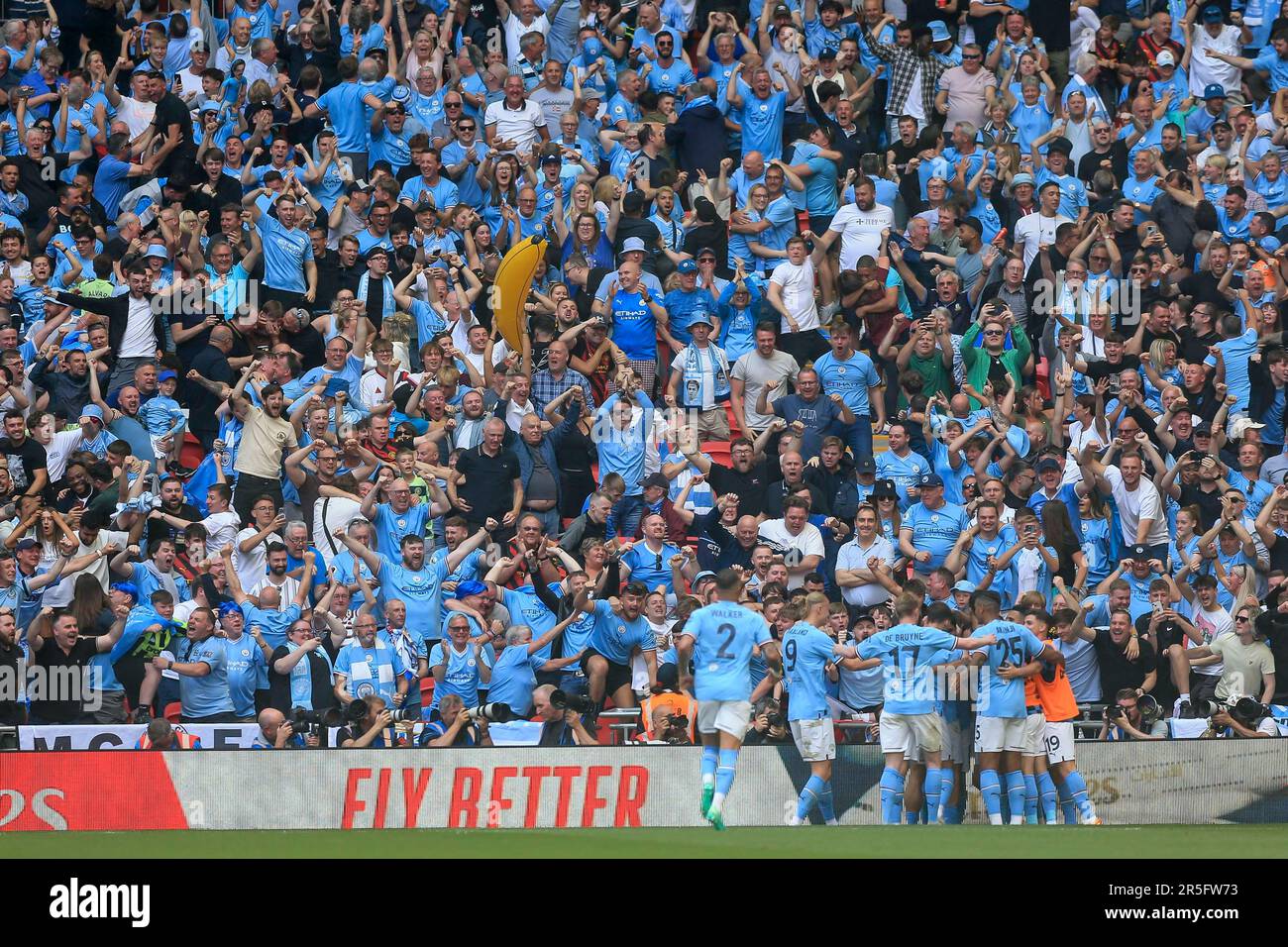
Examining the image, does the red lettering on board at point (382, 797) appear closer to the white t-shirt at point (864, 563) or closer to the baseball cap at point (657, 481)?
the baseball cap at point (657, 481)

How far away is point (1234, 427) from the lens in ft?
61.6

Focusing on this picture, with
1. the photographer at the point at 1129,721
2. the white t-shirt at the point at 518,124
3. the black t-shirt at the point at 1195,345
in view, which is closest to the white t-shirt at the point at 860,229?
the black t-shirt at the point at 1195,345

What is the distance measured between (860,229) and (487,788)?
318 inches

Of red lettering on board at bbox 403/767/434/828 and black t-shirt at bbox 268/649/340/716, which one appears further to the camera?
black t-shirt at bbox 268/649/340/716

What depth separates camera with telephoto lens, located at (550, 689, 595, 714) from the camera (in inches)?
627

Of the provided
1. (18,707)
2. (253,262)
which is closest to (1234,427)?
(253,262)

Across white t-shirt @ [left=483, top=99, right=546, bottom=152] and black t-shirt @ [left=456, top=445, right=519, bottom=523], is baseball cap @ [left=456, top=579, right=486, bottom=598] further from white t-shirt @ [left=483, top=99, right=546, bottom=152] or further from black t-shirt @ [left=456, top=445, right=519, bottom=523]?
white t-shirt @ [left=483, top=99, right=546, bottom=152]

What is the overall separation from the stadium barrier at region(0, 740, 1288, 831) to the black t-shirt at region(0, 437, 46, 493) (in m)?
4.31

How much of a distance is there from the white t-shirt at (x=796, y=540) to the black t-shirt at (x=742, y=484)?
53cm

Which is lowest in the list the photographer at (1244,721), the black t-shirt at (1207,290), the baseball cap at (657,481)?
the photographer at (1244,721)

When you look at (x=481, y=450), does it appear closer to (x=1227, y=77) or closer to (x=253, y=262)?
(x=253, y=262)

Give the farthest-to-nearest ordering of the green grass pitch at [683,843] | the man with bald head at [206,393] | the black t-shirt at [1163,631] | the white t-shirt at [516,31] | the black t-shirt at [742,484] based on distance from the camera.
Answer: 1. the white t-shirt at [516,31]
2. the man with bald head at [206,393]
3. the black t-shirt at [742,484]
4. the black t-shirt at [1163,631]
5. the green grass pitch at [683,843]

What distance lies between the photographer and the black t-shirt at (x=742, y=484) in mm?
18297

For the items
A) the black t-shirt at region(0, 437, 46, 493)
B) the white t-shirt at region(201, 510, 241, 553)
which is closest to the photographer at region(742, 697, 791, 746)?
the white t-shirt at region(201, 510, 241, 553)
